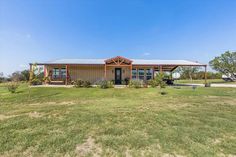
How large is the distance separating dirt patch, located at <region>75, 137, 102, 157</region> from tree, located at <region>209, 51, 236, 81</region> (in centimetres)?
3647

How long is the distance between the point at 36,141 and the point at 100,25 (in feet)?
74.0

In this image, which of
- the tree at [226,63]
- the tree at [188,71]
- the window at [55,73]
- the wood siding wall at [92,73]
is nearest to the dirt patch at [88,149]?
the wood siding wall at [92,73]

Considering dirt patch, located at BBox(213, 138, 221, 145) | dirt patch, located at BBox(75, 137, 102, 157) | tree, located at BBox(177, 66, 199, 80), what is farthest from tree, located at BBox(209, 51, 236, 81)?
dirt patch, located at BBox(75, 137, 102, 157)

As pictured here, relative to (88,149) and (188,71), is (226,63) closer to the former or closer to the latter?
(188,71)

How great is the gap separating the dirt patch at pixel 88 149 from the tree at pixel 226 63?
36473mm

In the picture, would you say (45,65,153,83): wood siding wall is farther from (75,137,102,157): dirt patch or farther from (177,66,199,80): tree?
(177,66,199,80): tree

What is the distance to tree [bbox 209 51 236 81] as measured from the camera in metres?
30.8

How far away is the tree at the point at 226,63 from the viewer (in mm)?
30766

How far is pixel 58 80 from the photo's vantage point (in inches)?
774

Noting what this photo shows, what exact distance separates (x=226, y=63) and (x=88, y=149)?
3729cm

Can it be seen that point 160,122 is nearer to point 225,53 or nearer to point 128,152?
point 128,152

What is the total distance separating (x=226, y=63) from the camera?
31.1 metres

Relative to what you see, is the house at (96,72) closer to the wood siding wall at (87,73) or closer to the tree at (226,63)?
the wood siding wall at (87,73)

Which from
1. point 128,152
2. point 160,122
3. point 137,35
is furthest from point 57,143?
point 137,35
